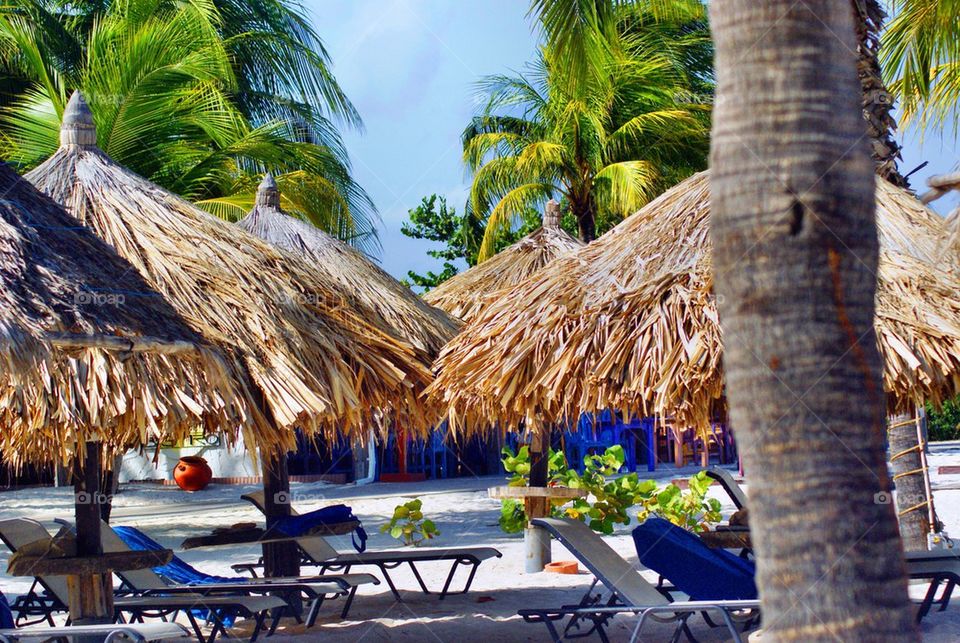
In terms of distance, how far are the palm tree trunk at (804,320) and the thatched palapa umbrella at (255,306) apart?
3671mm

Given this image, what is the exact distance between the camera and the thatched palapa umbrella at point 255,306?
19.4 ft

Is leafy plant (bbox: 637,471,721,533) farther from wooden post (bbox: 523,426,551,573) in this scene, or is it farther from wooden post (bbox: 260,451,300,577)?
wooden post (bbox: 260,451,300,577)

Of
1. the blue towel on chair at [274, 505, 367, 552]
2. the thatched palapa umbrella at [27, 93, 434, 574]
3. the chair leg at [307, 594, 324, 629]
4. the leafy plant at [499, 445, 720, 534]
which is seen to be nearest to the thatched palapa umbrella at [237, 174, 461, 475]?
the thatched palapa umbrella at [27, 93, 434, 574]

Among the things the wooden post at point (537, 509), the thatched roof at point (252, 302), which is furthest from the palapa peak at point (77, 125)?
the wooden post at point (537, 509)

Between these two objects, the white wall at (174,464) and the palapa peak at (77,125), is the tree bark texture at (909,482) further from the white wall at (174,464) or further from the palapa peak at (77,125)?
the white wall at (174,464)

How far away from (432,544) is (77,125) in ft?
23.2

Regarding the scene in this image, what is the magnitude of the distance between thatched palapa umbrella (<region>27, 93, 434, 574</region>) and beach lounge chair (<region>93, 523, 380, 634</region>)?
34.6 inches

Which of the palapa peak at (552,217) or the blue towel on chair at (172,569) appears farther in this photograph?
the palapa peak at (552,217)

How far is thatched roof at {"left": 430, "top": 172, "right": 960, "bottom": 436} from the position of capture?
540cm

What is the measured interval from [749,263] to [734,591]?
3524mm

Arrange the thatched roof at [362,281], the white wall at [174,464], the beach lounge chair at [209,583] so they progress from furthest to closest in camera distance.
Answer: the white wall at [174,464] < the thatched roof at [362,281] < the beach lounge chair at [209,583]

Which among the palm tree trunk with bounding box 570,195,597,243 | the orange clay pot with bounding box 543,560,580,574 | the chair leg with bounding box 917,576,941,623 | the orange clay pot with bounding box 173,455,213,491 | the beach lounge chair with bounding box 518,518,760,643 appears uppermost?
the palm tree trunk with bounding box 570,195,597,243

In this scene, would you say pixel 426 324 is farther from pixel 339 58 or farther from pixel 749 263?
pixel 339 58

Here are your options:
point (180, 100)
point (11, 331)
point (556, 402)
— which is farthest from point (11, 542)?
point (180, 100)
